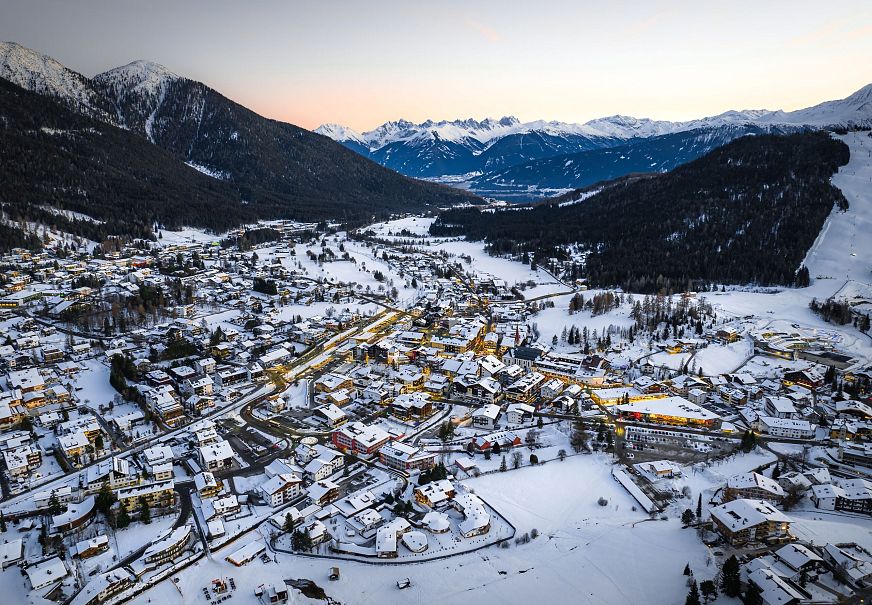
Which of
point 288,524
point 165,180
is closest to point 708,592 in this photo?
point 288,524

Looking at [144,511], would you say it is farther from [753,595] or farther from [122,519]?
[753,595]

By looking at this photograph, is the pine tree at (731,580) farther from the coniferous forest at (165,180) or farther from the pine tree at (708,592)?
the coniferous forest at (165,180)

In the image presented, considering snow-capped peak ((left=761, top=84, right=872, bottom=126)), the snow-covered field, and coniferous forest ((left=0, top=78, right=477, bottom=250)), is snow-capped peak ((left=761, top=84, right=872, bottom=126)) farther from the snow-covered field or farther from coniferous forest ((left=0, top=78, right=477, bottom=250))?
the snow-covered field

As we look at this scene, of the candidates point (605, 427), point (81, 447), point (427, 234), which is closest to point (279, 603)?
point (81, 447)

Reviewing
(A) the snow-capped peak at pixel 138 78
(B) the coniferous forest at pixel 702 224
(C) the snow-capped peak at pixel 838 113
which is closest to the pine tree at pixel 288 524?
(B) the coniferous forest at pixel 702 224

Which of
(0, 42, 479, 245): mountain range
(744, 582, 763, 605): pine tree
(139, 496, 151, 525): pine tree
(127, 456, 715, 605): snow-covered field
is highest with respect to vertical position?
(0, 42, 479, 245): mountain range

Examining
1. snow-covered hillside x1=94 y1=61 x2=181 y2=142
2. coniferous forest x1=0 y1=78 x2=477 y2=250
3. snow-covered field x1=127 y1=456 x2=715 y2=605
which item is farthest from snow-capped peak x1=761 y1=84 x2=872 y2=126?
snow-covered hillside x1=94 y1=61 x2=181 y2=142
